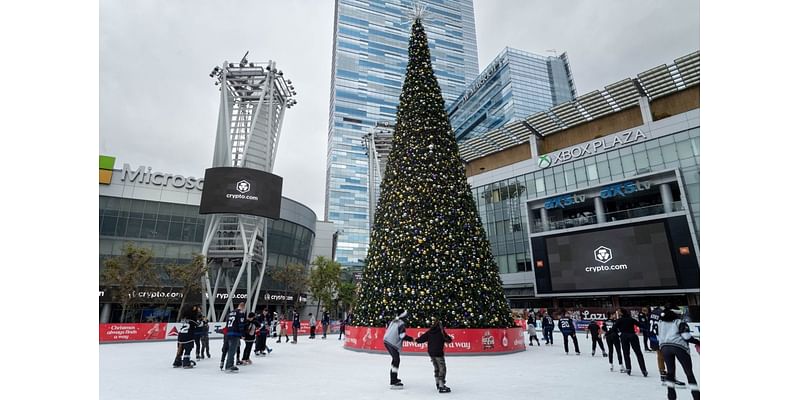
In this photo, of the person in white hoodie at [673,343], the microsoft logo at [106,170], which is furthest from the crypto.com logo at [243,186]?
the person in white hoodie at [673,343]

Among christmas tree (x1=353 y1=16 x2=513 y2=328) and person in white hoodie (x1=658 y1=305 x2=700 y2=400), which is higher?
christmas tree (x1=353 y1=16 x2=513 y2=328)

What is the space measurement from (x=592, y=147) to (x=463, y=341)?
32066 millimetres

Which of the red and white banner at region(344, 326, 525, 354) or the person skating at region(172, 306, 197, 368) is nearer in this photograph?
the person skating at region(172, 306, 197, 368)

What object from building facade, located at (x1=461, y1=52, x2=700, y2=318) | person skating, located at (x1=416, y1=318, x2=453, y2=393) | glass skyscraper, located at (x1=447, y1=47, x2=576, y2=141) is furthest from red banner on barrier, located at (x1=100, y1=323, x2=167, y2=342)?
glass skyscraper, located at (x1=447, y1=47, x2=576, y2=141)

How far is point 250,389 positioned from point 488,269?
9.27 metres

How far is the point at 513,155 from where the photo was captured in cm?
4609

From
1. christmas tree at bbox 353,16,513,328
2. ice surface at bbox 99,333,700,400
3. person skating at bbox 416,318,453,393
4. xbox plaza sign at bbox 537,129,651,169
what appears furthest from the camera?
xbox plaza sign at bbox 537,129,651,169

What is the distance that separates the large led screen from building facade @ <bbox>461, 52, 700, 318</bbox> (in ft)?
0.26

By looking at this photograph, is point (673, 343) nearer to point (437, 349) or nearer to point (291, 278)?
point (437, 349)

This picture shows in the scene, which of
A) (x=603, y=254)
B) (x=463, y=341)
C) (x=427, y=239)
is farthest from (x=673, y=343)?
(x=603, y=254)

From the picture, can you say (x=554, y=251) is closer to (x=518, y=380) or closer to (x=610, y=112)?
(x=610, y=112)

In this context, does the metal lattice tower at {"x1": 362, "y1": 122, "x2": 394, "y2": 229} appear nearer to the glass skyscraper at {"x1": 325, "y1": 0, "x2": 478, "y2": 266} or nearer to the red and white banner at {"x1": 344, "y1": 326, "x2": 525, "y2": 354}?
the red and white banner at {"x1": 344, "y1": 326, "x2": 525, "y2": 354}

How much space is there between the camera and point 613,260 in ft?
106

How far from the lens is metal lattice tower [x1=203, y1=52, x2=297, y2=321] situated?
32469mm
